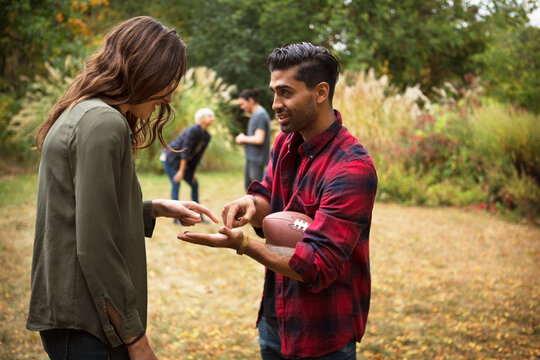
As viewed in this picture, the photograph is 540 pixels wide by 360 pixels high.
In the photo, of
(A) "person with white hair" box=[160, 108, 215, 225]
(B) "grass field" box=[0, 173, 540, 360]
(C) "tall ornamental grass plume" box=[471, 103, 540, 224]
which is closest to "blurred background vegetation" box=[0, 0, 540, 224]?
(C) "tall ornamental grass plume" box=[471, 103, 540, 224]

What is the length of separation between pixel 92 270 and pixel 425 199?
10.7 m

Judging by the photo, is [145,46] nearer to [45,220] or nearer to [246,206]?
[45,220]

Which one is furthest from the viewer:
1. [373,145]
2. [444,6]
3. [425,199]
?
[444,6]

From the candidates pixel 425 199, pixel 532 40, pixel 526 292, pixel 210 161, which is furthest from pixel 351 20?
pixel 526 292

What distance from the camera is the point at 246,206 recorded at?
8.58ft

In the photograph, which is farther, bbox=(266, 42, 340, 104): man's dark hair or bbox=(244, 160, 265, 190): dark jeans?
bbox=(244, 160, 265, 190): dark jeans

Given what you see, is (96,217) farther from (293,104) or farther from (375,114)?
(375,114)

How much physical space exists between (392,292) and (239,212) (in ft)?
14.5

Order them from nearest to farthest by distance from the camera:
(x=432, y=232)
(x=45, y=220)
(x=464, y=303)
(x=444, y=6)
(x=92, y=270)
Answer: (x=92, y=270)
(x=45, y=220)
(x=464, y=303)
(x=432, y=232)
(x=444, y=6)

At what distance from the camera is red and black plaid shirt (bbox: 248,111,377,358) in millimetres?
2066

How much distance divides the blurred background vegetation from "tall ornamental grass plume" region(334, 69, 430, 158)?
1.3 inches

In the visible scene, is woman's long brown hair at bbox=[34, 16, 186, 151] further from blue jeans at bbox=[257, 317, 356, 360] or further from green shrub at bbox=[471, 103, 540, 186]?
green shrub at bbox=[471, 103, 540, 186]

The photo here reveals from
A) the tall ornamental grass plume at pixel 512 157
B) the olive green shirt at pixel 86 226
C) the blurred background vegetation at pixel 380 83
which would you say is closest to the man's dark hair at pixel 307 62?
the olive green shirt at pixel 86 226

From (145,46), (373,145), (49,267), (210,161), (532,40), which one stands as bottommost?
(210,161)
